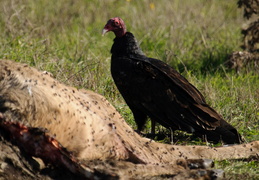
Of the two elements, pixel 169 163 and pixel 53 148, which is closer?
pixel 53 148

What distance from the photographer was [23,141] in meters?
2.88

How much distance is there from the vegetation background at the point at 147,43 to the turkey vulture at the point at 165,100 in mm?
226

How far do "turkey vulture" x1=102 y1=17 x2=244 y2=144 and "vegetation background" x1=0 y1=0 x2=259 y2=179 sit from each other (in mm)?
226

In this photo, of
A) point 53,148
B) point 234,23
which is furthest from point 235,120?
point 234,23

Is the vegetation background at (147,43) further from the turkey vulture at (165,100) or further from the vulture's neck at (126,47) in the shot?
the vulture's neck at (126,47)

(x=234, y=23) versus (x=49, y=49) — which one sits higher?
(x=234, y=23)

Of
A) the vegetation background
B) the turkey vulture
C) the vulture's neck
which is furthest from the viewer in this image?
the vegetation background

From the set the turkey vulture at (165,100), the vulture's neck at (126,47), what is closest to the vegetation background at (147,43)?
the turkey vulture at (165,100)

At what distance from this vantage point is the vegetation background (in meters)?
5.25

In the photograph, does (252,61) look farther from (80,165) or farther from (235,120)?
(80,165)

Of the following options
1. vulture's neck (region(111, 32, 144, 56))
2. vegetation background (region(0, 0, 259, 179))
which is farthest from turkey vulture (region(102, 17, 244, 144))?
vegetation background (region(0, 0, 259, 179))

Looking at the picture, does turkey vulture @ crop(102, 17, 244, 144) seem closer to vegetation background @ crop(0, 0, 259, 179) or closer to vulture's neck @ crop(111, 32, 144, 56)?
vulture's neck @ crop(111, 32, 144, 56)

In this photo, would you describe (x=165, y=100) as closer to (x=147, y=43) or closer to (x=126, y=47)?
(x=126, y=47)

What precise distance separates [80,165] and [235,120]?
244cm
